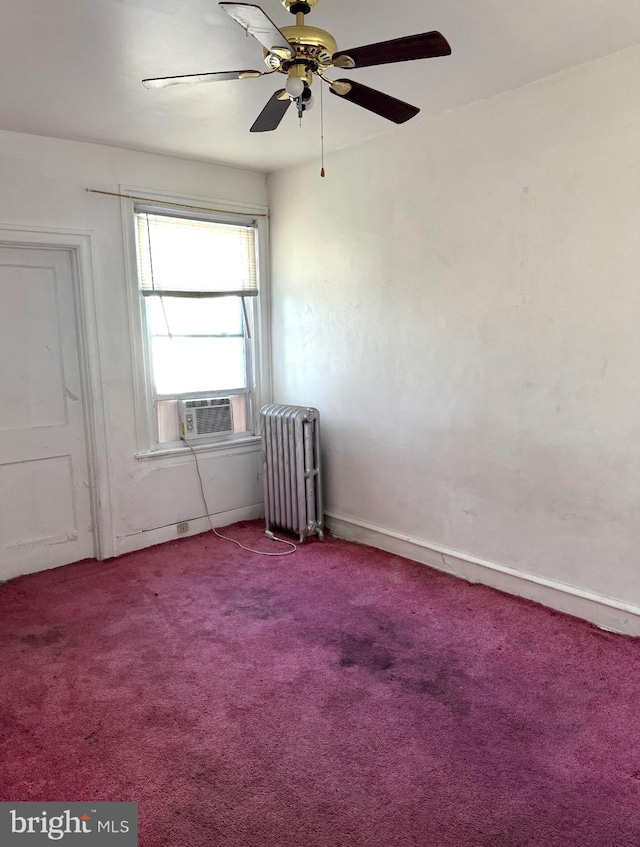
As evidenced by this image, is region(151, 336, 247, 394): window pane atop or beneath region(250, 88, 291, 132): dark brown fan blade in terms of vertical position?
beneath

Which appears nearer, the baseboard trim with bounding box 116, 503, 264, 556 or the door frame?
the door frame

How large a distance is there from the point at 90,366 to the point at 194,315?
88 cm

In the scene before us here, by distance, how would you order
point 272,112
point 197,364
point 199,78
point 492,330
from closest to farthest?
point 199,78, point 272,112, point 492,330, point 197,364

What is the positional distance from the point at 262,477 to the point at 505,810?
3.03m

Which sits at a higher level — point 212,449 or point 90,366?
point 90,366

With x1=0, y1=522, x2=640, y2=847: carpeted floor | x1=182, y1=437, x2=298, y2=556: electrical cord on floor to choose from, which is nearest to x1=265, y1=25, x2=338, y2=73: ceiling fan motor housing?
x1=0, y1=522, x2=640, y2=847: carpeted floor

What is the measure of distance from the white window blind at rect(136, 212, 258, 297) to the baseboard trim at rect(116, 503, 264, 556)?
171 centimetres

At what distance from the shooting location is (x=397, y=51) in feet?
5.82

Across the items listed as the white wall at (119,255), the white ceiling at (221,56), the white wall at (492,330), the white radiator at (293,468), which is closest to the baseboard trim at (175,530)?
the white wall at (119,255)

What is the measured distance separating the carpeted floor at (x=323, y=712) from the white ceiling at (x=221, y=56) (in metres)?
2.70

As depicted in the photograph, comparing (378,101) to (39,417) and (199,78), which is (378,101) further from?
(39,417)

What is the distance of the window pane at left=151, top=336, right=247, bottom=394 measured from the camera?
13.8ft

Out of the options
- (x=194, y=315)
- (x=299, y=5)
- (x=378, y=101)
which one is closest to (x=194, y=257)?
(x=194, y=315)

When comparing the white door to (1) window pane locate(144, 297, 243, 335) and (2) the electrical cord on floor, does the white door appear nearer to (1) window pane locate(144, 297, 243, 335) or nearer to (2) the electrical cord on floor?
(1) window pane locate(144, 297, 243, 335)
